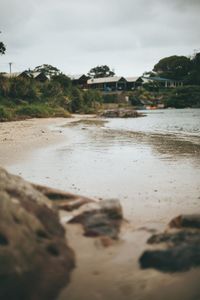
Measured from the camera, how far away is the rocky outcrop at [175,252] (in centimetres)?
341

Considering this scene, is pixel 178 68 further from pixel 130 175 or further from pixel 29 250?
pixel 29 250

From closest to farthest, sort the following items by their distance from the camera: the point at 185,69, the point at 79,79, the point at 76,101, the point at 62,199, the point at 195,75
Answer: the point at 62,199
the point at 76,101
the point at 79,79
the point at 195,75
the point at 185,69

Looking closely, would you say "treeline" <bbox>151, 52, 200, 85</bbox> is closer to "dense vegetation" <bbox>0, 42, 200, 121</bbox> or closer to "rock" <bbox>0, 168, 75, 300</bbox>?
"dense vegetation" <bbox>0, 42, 200, 121</bbox>

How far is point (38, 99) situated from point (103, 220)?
43882mm

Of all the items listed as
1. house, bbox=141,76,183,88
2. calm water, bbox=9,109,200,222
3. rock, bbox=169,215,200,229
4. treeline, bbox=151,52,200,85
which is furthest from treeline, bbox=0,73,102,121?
treeline, bbox=151,52,200,85

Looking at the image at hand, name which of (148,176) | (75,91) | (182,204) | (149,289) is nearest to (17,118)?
(75,91)

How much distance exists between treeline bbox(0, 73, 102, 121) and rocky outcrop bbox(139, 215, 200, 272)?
3012 centimetres

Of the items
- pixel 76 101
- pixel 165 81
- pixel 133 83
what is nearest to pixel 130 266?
pixel 76 101

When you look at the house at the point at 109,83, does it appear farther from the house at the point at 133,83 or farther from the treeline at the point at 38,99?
the treeline at the point at 38,99

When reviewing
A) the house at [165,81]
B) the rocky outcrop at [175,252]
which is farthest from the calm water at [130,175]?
the house at [165,81]

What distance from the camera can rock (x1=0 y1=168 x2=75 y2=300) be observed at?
9.86ft

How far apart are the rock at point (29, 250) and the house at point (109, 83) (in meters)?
84.8

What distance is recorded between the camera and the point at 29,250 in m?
3.25

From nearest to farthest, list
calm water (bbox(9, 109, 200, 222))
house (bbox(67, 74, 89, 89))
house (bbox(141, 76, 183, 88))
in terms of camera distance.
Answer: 1. calm water (bbox(9, 109, 200, 222))
2. house (bbox(67, 74, 89, 89))
3. house (bbox(141, 76, 183, 88))
